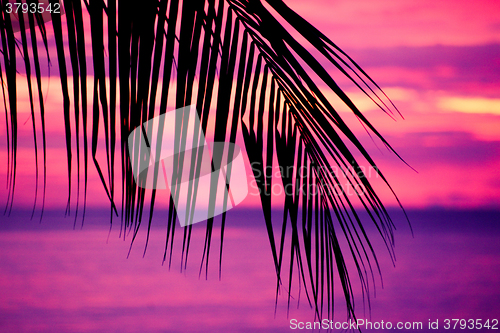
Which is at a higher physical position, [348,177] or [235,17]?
[235,17]

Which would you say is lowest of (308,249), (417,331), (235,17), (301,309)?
(417,331)

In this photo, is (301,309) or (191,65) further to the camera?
(301,309)

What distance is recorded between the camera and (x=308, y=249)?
39cm

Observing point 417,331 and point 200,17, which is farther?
point 417,331

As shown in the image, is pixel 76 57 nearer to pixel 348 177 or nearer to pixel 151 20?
pixel 151 20

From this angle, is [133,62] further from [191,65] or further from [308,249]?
[308,249]

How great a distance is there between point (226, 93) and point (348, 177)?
0.14 metres

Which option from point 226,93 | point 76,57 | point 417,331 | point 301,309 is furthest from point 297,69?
point 417,331

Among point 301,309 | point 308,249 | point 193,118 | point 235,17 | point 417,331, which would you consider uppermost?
point 235,17

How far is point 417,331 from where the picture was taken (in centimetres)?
345

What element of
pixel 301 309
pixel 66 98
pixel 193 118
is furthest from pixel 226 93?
pixel 301 309

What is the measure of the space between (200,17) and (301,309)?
3219mm

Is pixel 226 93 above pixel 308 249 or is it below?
above

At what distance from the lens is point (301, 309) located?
327 cm
